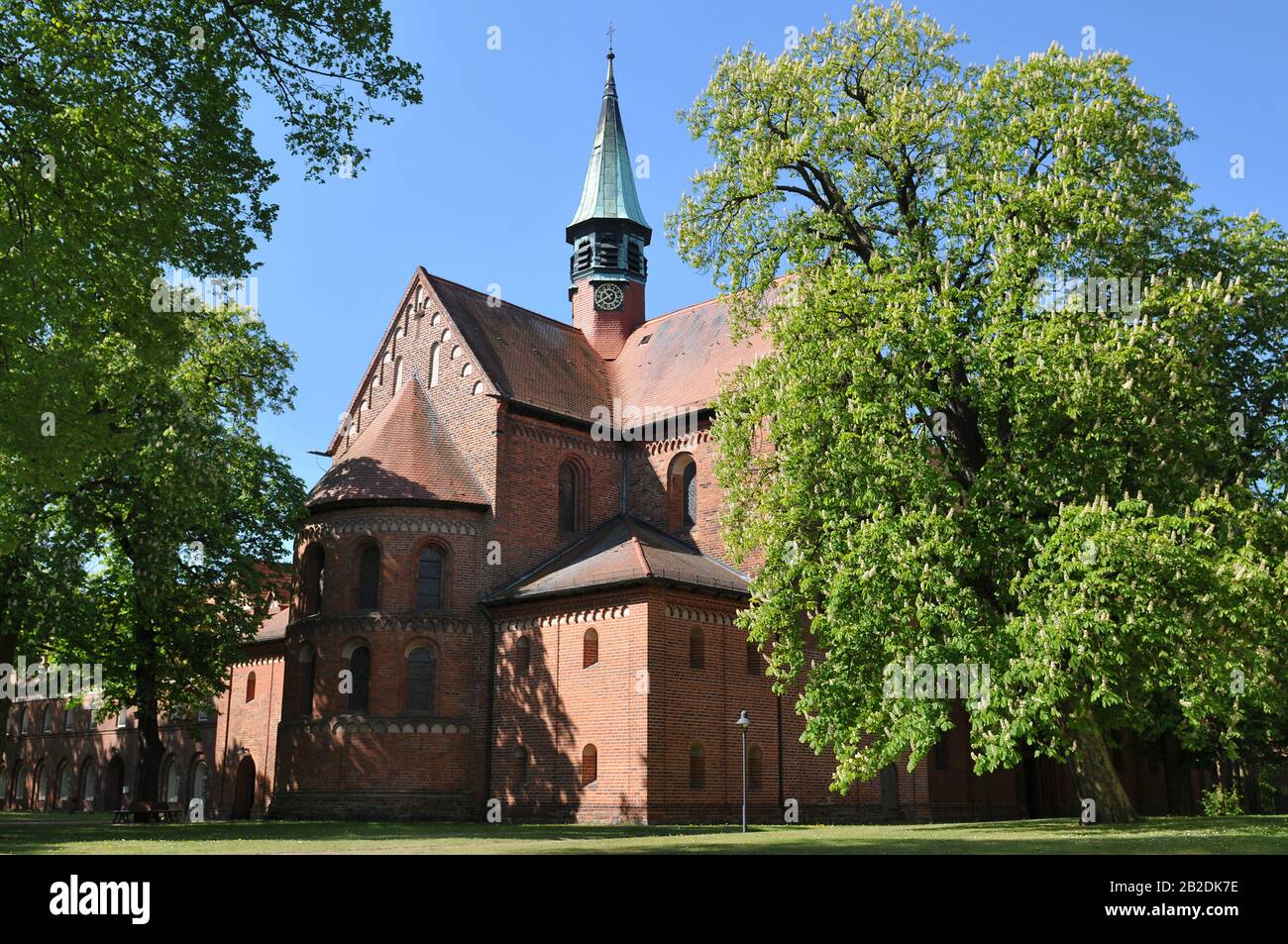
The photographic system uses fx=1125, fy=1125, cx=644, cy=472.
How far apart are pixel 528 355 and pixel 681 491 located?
6.98 metres

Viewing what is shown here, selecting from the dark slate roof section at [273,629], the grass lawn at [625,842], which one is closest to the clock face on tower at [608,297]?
the dark slate roof section at [273,629]

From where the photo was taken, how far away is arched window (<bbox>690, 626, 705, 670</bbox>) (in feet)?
95.2

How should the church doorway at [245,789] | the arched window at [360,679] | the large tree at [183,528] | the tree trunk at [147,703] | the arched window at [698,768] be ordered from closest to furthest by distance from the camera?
the large tree at [183,528] → the arched window at [698,768] → the tree trunk at [147,703] → the arched window at [360,679] → the church doorway at [245,789]

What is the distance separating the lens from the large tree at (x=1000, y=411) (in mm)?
17234

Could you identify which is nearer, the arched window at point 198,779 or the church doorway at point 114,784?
the arched window at point 198,779

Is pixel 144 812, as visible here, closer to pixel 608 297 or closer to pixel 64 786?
pixel 608 297

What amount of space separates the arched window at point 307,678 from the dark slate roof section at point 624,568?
5459mm

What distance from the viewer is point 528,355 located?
37125 millimetres

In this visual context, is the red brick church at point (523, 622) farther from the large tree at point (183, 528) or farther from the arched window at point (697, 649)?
the large tree at point (183, 528)

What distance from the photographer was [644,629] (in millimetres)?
27828

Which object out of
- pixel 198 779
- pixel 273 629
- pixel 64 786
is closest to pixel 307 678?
pixel 273 629

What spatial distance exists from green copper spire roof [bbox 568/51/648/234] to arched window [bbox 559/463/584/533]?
12174 mm
